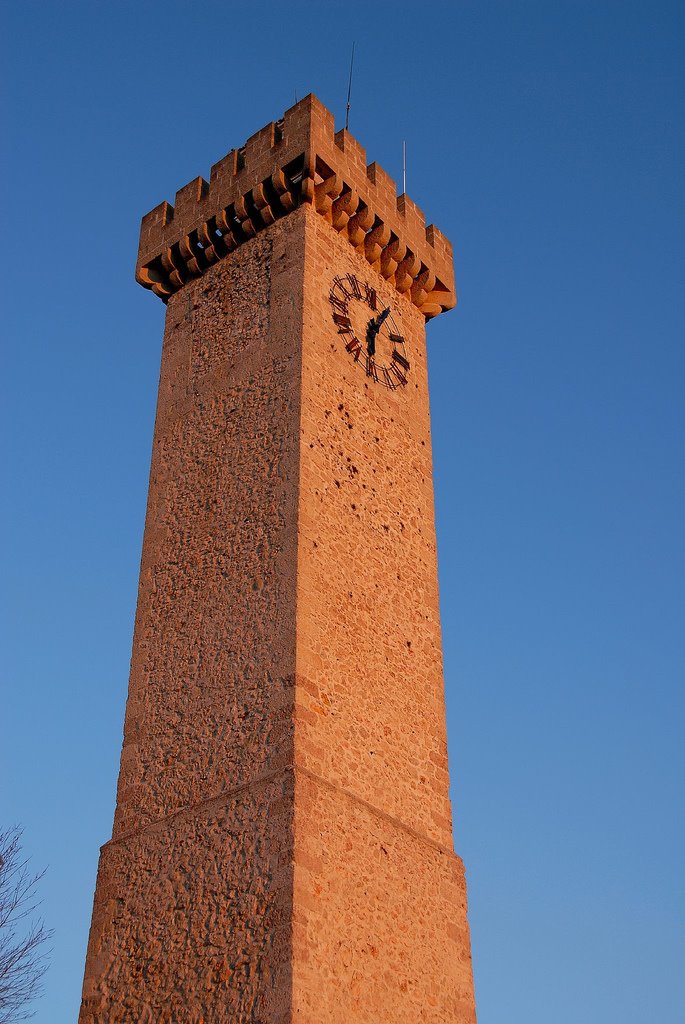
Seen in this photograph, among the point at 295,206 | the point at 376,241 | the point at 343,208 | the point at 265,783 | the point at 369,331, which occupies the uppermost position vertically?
the point at 376,241

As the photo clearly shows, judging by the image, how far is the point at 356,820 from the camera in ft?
32.4

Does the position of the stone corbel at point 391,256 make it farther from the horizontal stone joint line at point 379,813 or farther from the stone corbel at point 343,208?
the horizontal stone joint line at point 379,813

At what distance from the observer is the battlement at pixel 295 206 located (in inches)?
519

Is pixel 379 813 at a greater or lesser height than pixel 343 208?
lesser

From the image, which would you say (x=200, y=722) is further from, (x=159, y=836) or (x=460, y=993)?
(x=460, y=993)

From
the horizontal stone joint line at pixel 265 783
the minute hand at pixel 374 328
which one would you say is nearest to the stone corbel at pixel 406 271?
the minute hand at pixel 374 328

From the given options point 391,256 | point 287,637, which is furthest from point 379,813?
point 391,256

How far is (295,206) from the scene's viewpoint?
13.1 metres

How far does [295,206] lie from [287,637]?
526 cm

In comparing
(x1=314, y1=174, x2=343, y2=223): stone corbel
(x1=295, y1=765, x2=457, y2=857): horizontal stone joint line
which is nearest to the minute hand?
(x1=314, y1=174, x2=343, y2=223): stone corbel

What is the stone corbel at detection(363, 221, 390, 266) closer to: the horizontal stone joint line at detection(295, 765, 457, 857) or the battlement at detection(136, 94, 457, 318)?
the battlement at detection(136, 94, 457, 318)

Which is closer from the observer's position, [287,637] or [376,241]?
[287,637]

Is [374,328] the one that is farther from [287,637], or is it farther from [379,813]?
[379,813]

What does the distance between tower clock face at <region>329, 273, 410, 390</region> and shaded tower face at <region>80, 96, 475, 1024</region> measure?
0.04 meters
